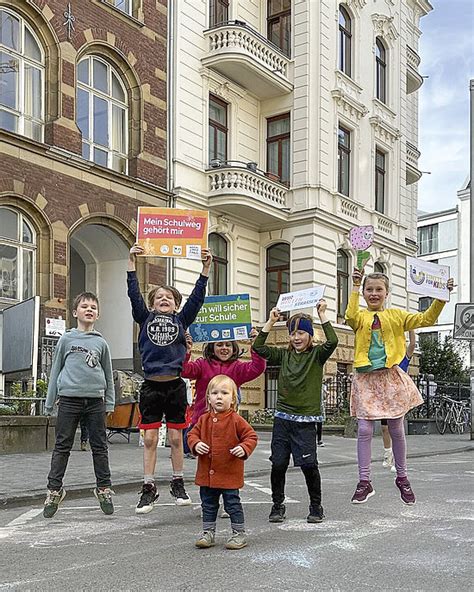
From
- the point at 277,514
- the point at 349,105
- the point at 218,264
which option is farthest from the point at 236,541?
the point at 349,105

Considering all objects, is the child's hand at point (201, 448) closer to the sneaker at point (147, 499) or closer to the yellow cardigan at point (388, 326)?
the sneaker at point (147, 499)

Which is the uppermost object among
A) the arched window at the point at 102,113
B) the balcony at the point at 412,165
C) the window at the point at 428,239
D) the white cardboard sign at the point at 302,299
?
the window at the point at 428,239

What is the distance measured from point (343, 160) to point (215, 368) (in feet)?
71.3

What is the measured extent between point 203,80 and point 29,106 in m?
6.62

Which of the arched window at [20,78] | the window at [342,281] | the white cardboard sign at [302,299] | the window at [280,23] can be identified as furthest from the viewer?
the window at [342,281]

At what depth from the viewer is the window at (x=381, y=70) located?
30688mm

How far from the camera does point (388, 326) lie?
24.7 feet

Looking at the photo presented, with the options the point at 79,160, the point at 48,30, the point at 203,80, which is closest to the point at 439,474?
the point at 79,160

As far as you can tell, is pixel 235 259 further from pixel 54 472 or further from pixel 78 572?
pixel 78 572

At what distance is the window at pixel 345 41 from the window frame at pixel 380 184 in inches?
136

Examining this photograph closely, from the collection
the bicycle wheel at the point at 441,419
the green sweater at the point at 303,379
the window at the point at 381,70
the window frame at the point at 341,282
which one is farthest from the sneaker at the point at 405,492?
the window at the point at 381,70

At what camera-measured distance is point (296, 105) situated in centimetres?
2597

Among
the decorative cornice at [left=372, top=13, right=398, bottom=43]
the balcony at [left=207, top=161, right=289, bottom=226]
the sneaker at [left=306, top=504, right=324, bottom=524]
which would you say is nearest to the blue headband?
the sneaker at [left=306, top=504, right=324, bottom=524]

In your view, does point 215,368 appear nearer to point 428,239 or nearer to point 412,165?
point 412,165
